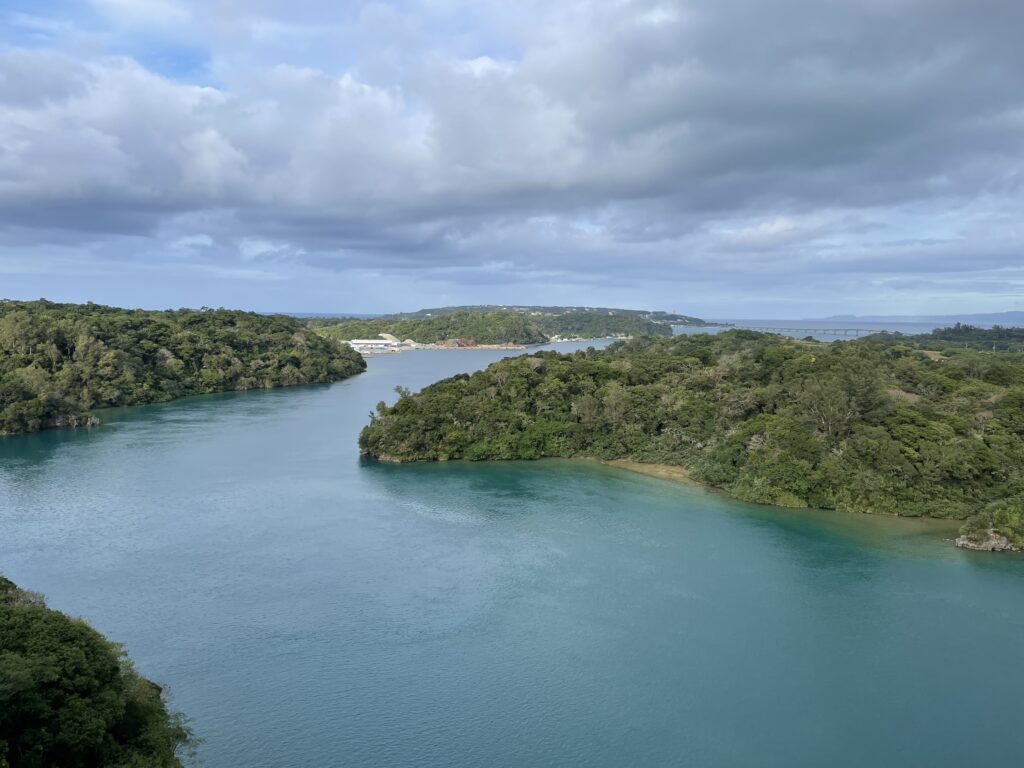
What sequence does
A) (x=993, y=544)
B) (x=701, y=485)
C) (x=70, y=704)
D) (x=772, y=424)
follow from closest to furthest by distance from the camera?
(x=70, y=704), (x=993, y=544), (x=772, y=424), (x=701, y=485)

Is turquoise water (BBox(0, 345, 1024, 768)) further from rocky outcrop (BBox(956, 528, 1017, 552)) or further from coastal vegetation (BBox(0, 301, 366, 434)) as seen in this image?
coastal vegetation (BBox(0, 301, 366, 434))

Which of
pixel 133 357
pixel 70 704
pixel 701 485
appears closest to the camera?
pixel 70 704

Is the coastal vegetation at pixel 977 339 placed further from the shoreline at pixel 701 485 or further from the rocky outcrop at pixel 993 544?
the rocky outcrop at pixel 993 544

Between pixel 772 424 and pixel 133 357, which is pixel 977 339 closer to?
pixel 772 424

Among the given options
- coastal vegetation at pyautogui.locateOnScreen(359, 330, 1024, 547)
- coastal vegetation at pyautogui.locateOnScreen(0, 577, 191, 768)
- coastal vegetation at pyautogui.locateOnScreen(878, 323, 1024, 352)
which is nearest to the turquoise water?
coastal vegetation at pyautogui.locateOnScreen(0, 577, 191, 768)

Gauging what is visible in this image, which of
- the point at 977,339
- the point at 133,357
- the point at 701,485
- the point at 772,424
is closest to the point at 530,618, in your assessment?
the point at 701,485

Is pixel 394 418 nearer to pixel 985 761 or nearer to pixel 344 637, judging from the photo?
pixel 344 637

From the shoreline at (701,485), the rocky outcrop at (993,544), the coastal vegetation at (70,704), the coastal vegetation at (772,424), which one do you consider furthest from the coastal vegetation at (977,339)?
the coastal vegetation at (70,704)
